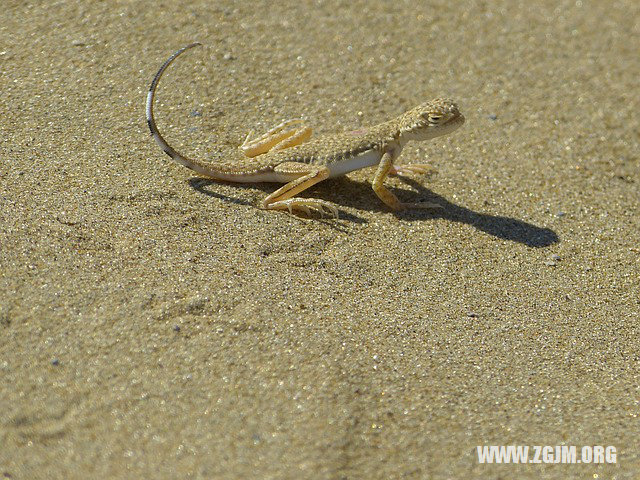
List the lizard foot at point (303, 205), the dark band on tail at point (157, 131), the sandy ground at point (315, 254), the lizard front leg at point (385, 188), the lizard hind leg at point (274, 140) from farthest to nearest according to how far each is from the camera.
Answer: the lizard hind leg at point (274, 140)
the lizard front leg at point (385, 188)
the lizard foot at point (303, 205)
the dark band on tail at point (157, 131)
the sandy ground at point (315, 254)

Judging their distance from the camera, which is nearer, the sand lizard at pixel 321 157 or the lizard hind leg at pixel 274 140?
the sand lizard at pixel 321 157

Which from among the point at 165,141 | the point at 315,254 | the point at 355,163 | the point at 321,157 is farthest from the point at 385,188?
the point at 165,141

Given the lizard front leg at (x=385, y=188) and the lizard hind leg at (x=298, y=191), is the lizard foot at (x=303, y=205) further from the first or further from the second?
the lizard front leg at (x=385, y=188)

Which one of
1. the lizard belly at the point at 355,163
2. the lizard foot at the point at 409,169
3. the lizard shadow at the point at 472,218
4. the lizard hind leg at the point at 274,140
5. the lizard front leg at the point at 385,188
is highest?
the lizard hind leg at the point at 274,140

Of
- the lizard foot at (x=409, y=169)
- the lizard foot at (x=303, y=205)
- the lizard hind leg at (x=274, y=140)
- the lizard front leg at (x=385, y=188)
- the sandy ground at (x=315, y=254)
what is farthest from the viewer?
the lizard foot at (x=409, y=169)

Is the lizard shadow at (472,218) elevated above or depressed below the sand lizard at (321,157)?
below

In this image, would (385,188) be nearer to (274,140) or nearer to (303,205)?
(303,205)

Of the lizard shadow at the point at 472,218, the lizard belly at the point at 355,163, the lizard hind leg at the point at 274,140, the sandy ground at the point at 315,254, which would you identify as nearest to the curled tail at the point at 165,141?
the sandy ground at the point at 315,254
